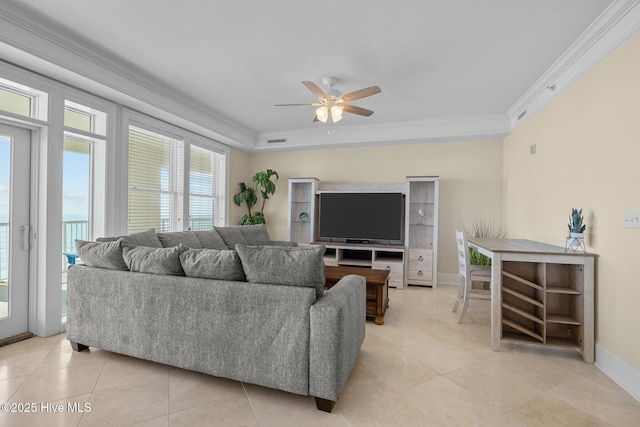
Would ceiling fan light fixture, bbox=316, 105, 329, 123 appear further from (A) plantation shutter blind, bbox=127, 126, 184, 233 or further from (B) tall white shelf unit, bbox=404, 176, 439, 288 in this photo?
(A) plantation shutter blind, bbox=127, 126, 184, 233

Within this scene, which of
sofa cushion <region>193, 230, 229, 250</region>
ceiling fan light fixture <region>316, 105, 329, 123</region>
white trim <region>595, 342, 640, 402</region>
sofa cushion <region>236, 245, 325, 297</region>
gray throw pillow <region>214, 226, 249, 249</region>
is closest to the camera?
sofa cushion <region>236, 245, 325, 297</region>

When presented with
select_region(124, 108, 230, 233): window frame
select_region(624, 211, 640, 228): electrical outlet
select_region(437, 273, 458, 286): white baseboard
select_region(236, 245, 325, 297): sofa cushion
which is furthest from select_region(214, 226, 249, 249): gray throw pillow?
select_region(624, 211, 640, 228): electrical outlet

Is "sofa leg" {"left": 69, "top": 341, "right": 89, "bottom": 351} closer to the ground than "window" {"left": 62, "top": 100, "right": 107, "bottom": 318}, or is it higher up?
closer to the ground

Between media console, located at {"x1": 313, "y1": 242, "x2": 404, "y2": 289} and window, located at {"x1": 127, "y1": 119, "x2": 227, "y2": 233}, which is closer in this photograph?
window, located at {"x1": 127, "y1": 119, "x2": 227, "y2": 233}

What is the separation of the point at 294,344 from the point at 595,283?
8.27 feet

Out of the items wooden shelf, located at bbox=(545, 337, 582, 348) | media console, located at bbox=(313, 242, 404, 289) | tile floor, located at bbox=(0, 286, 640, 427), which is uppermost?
media console, located at bbox=(313, 242, 404, 289)

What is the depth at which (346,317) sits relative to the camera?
191cm

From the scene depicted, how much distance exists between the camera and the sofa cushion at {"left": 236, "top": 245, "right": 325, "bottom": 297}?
1.95 metres

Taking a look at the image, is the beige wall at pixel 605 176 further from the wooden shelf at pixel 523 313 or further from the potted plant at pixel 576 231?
the wooden shelf at pixel 523 313

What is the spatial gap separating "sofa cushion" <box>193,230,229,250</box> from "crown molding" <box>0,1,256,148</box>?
160cm

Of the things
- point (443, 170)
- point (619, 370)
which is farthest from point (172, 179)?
point (619, 370)

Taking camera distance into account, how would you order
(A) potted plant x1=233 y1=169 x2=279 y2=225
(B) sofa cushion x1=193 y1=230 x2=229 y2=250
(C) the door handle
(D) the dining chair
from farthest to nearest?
(A) potted plant x1=233 y1=169 x2=279 y2=225 → (B) sofa cushion x1=193 y1=230 x2=229 y2=250 → (D) the dining chair → (C) the door handle

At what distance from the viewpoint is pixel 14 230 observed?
112 inches

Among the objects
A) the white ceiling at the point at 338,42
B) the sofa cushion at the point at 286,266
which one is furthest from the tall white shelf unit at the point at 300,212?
the sofa cushion at the point at 286,266
